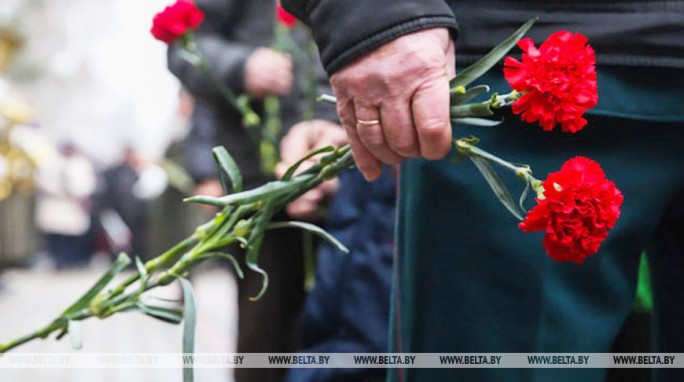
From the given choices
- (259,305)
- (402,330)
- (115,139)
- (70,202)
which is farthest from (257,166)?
(115,139)

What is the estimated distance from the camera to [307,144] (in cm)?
286

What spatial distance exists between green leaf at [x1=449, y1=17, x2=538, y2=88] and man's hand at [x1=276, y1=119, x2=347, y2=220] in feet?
3.89

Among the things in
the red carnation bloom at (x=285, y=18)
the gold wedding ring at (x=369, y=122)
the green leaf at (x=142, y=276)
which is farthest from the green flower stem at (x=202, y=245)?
the red carnation bloom at (x=285, y=18)

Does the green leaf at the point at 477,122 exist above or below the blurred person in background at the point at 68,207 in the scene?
above

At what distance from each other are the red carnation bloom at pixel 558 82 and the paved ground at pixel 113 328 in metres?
0.70

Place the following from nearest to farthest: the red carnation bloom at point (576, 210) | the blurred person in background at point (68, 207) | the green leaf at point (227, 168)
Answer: the red carnation bloom at point (576, 210), the green leaf at point (227, 168), the blurred person in background at point (68, 207)

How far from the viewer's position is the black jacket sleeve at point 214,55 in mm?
3055

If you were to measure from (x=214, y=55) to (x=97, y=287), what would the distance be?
1.33m

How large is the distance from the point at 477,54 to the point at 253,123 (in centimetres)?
146

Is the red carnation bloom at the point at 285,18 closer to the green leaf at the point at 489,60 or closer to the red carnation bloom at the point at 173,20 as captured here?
the red carnation bloom at the point at 173,20

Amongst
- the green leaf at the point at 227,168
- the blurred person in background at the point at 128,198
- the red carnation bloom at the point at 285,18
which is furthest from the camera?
the blurred person in background at the point at 128,198

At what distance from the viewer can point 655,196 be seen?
169cm

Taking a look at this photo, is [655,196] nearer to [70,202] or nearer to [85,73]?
[70,202]

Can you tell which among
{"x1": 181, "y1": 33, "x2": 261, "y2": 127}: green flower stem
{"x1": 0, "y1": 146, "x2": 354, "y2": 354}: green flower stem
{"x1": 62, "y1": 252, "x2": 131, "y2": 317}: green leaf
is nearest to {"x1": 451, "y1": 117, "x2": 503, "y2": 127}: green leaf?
{"x1": 0, "y1": 146, "x2": 354, "y2": 354}: green flower stem
